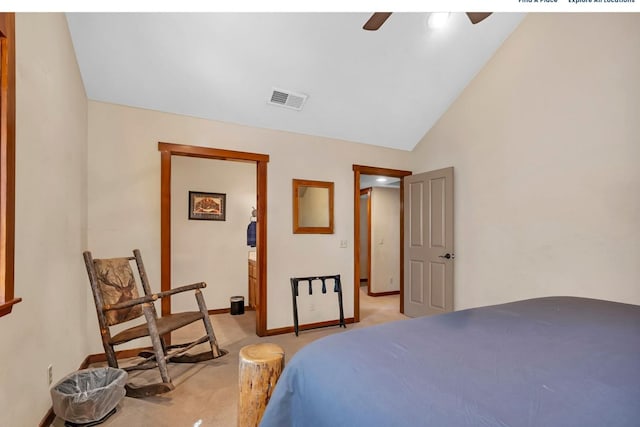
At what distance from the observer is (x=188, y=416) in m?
1.89

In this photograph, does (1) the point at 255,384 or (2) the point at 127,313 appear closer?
(1) the point at 255,384

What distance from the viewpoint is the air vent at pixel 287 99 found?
3.09 m

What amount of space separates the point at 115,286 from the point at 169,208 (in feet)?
2.86

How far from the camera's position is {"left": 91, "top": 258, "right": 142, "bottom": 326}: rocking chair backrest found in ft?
7.22

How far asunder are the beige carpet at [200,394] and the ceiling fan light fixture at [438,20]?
132 inches

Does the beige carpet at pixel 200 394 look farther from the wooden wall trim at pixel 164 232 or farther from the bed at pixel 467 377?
the bed at pixel 467 377

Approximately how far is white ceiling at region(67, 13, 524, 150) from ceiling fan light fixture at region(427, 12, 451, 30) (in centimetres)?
7

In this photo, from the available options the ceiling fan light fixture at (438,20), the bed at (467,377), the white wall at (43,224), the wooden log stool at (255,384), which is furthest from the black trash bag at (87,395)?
the ceiling fan light fixture at (438,20)

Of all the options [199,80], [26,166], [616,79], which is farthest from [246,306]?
[616,79]

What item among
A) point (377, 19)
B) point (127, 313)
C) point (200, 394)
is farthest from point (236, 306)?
point (377, 19)

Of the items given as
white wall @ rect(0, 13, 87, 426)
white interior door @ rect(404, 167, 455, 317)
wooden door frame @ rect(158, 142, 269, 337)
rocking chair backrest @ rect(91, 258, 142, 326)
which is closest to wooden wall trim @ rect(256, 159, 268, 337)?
wooden door frame @ rect(158, 142, 269, 337)

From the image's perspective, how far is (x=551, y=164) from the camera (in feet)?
9.09

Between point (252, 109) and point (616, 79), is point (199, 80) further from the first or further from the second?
point (616, 79)

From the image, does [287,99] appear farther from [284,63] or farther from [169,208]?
[169,208]
